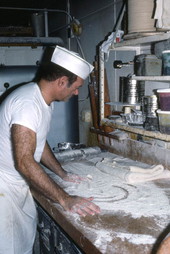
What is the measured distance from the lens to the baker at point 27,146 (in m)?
1.68

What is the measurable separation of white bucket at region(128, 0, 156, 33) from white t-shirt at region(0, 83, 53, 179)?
2.69 feet

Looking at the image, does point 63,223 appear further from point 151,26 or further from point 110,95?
point 110,95

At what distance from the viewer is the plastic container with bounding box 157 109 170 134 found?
74.7 inches

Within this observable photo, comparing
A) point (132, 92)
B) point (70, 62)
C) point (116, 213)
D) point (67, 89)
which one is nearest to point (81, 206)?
point (116, 213)

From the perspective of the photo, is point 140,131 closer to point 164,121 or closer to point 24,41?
point 164,121

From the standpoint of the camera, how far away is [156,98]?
84.4 inches

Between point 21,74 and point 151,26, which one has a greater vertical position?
point 151,26

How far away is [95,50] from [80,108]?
2.90ft

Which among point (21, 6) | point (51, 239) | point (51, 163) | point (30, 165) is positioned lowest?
point (51, 239)

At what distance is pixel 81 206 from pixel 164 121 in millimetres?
783

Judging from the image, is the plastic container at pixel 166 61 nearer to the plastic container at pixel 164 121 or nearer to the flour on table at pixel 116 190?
the plastic container at pixel 164 121

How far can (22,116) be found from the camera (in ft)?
5.55

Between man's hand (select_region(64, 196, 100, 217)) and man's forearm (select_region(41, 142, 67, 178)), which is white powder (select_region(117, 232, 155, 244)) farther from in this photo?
man's forearm (select_region(41, 142, 67, 178))

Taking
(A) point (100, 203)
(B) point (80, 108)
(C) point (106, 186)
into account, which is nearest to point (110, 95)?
(B) point (80, 108)
